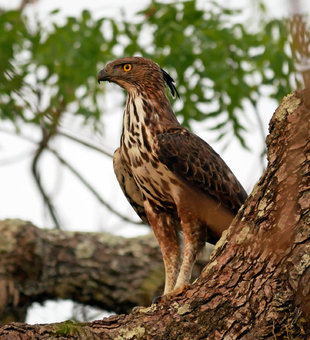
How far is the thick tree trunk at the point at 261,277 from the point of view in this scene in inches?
135

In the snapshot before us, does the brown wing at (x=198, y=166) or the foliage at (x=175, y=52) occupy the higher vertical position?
the foliage at (x=175, y=52)

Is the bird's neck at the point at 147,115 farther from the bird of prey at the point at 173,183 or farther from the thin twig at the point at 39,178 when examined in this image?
the thin twig at the point at 39,178

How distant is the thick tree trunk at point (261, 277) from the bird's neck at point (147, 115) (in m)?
1.68

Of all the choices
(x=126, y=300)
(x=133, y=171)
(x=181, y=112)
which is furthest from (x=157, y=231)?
(x=181, y=112)

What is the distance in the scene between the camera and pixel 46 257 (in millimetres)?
6891

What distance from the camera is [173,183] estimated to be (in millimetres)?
5012

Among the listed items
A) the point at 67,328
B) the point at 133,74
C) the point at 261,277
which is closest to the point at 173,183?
the point at 133,74

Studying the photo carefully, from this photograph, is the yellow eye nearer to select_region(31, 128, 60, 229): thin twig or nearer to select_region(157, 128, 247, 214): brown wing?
select_region(157, 128, 247, 214): brown wing

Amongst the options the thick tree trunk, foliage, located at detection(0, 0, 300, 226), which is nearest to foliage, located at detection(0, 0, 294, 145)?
foliage, located at detection(0, 0, 300, 226)

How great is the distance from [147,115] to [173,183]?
0.67 meters

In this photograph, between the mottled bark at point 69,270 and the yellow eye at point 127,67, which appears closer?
the yellow eye at point 127,67

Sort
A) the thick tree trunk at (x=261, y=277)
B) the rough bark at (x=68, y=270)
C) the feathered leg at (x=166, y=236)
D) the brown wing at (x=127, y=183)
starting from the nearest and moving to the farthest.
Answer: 1. the thick tree trunk at (x=261, y=277)
2. the feathered leg at (x=166, y=236)
3. the brown wing at (x=127, y=183)
4. the rough bark at (x=68, y=270)

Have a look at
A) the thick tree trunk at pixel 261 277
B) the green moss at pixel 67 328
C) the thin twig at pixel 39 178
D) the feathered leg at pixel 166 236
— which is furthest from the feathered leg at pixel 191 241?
the thin twig at pixel 39 178

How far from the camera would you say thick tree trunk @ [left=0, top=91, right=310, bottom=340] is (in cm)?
342
